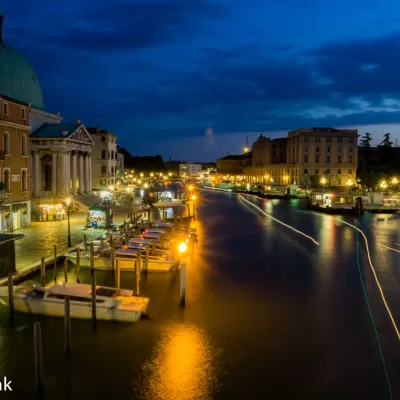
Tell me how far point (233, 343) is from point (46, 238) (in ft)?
65.0

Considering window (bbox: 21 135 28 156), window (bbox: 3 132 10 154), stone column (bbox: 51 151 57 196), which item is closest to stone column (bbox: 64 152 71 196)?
stone column (bbox: 51 151 57 196)

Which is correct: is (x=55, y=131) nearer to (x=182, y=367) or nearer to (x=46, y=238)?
(x=46, y=238)

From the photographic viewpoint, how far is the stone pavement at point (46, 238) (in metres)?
25.5

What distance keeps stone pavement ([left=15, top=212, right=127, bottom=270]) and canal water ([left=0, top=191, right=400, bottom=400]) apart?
9.02 feet

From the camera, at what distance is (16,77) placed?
49.5 m

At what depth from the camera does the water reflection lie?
40.8ft

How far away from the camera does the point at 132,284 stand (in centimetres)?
2322

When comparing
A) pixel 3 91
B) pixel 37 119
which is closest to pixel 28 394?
pixel 3 91

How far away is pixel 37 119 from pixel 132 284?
39.1 m

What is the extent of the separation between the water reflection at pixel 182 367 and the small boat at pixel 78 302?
1739 mm

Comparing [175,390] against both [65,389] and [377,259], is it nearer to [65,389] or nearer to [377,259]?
[65,389]

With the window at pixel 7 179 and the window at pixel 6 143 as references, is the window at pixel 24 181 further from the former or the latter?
the window at pixel 6 143

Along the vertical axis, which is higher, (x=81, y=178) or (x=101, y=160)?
(x=101, y=160)

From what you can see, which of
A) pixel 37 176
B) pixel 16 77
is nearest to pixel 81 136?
pixel 37 176
